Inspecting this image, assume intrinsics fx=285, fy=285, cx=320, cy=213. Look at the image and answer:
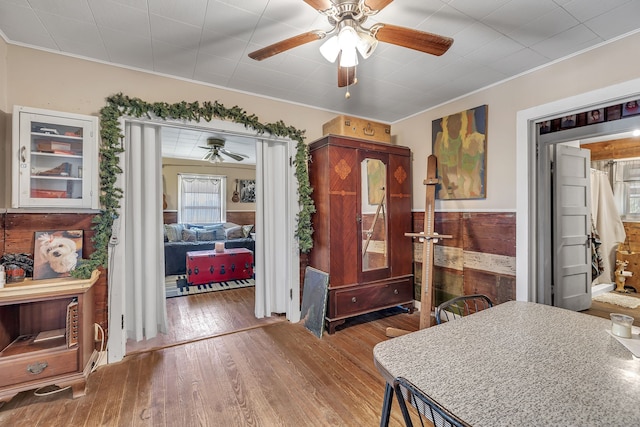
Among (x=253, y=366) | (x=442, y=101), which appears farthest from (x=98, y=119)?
(x=442, y=101)

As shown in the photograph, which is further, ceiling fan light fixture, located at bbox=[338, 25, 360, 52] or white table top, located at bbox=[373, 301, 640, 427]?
ceiling fan light fixture, located at bbox=[338, 25, 360, 52]

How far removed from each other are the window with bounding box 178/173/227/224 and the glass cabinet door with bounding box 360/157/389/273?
196 inches

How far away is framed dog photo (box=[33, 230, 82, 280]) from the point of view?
2103 mm

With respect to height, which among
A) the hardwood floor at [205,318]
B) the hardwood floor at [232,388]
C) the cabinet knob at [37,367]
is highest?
the cabinet knob at [37,367]

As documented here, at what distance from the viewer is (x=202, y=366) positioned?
93.1 inches

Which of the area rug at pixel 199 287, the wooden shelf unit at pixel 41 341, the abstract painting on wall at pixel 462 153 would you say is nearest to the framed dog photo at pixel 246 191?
the area rug at pixel 199 287

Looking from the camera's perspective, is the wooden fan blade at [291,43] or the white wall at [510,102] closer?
the wooden fan blade at [291,43]

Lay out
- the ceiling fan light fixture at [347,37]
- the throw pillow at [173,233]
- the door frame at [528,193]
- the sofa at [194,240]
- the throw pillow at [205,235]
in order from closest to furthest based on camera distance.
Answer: the ceiling fan light fixture at [347,37]
the door frame at [528,193]
the sofa at [194,240]
the throw pillow at [173,233]
the throw pillow at [205,235]

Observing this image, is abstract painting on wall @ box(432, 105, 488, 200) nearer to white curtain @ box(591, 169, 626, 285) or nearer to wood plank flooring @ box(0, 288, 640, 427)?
wood plank flooring @ box(0, 288, 640, 427)

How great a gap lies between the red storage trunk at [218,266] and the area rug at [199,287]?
4.0 inches

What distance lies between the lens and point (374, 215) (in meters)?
3.24

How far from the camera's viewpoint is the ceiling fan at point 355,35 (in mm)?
1400

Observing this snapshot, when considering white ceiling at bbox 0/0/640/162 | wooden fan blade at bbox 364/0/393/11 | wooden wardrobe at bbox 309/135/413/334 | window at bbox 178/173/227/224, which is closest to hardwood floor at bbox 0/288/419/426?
wooden wardrobe at bbox 309/135/413/334

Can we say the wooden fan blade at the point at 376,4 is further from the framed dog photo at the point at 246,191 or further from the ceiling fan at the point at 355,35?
the framed dog photo at the point at 246,191
